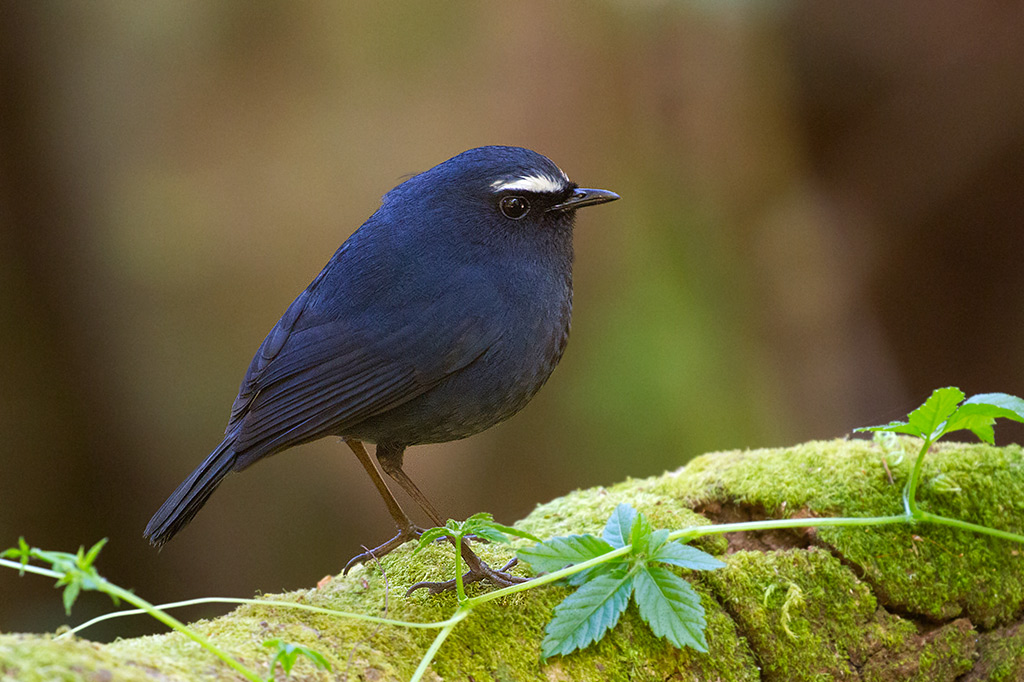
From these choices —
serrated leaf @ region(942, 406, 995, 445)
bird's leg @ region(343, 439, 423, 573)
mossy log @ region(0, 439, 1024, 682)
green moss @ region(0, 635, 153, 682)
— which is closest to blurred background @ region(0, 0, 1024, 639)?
bird's leg @ region(343, 439, 423, 573)

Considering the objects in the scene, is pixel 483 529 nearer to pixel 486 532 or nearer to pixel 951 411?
pixel 486 532

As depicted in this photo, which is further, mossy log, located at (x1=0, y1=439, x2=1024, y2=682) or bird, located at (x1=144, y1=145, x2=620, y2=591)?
bird, located at (x1=144, y1=145, x2=620, y2=591)

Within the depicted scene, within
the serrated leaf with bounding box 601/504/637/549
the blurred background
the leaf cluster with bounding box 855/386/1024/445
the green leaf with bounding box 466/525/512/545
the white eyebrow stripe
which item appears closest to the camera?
the green leaf with bounding box 466/525/512/545

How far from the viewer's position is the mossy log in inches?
87.7

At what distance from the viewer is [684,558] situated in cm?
212

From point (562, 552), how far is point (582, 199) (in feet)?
4.47

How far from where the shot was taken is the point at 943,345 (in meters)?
6.80

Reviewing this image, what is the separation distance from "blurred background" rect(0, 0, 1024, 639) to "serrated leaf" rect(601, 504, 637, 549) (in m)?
4.21

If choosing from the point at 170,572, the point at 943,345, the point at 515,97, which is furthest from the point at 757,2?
the point at 170,572

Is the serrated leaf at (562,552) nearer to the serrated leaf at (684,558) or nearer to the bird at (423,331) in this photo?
the serrated leaf at (684,558)

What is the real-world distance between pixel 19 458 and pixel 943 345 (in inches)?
254

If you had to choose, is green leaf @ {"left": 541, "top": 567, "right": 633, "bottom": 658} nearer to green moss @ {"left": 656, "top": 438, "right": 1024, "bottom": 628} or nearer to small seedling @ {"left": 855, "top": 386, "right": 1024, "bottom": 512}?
small seedling @ {"left": 855, "top": 386, "right": 1024, "bottom": 512}

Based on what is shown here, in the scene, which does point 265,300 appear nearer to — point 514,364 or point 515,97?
point 515,97

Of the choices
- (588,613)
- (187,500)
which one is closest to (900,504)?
(588,613)
